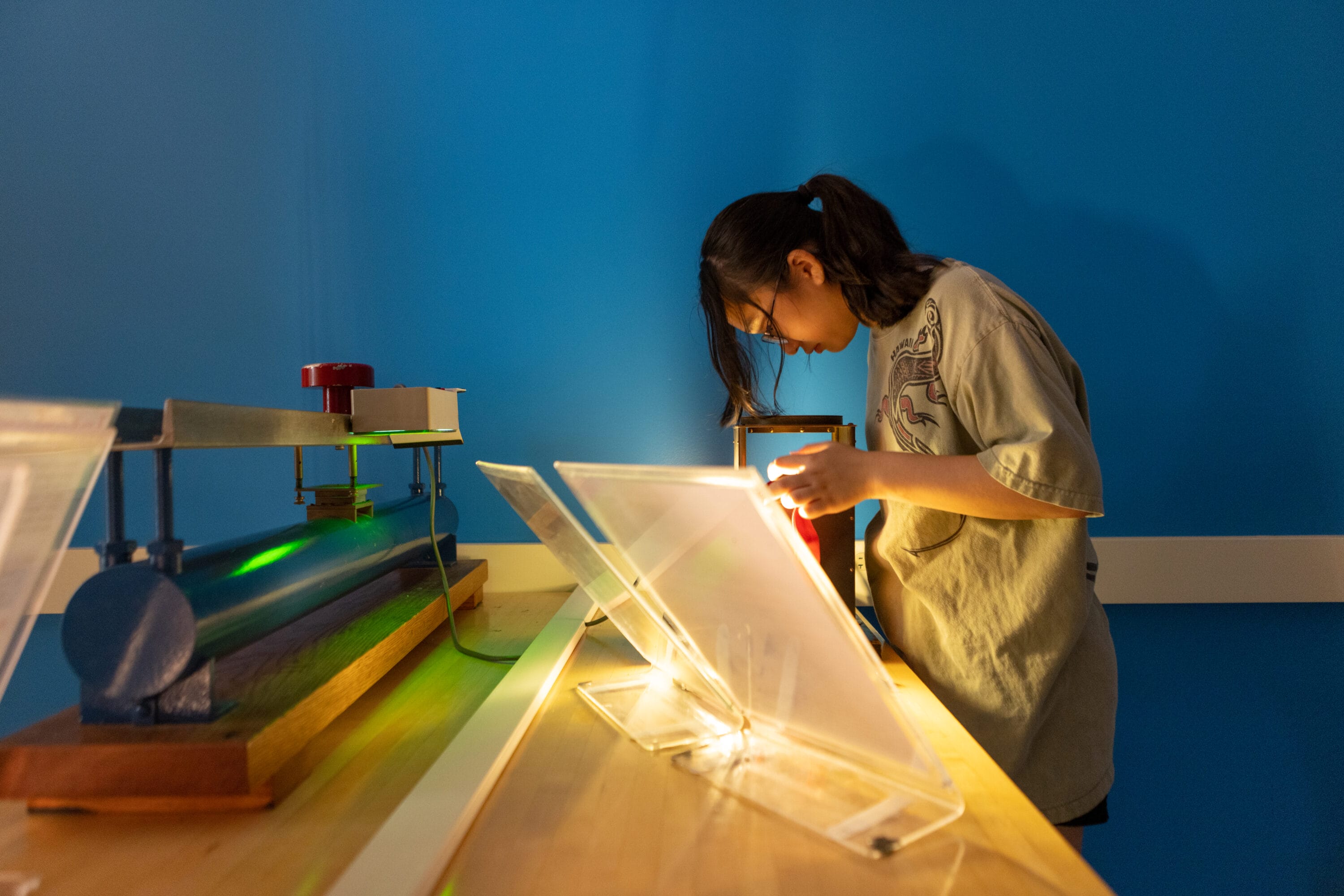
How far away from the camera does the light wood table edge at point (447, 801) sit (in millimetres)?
431

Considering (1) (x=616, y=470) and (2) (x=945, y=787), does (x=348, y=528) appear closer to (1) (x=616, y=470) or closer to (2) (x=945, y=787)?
(1) (x=616, y=470)

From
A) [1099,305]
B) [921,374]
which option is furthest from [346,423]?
[1099,305]

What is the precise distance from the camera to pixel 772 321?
1.01 meters

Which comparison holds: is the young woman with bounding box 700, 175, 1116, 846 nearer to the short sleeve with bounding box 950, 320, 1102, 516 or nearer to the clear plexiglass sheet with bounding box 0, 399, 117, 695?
the short sleeve with bounding box 950, 320, 1102, 516

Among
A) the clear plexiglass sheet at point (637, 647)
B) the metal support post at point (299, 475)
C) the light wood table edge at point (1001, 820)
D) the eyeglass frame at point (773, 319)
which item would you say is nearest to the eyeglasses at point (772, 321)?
the eyeglass frame at point (773, 319)

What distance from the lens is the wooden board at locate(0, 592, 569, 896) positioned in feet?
1.54

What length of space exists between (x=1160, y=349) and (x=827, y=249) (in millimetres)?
788

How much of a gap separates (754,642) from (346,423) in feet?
2.18

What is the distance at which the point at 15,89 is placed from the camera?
4.57ft

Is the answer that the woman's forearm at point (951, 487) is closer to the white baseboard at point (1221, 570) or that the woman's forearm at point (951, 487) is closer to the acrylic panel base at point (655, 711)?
the acrylic panel base at point (655, 711)

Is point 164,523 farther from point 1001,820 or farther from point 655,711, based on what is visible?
point 1001,820

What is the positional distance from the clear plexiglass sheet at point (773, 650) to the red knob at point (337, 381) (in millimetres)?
571

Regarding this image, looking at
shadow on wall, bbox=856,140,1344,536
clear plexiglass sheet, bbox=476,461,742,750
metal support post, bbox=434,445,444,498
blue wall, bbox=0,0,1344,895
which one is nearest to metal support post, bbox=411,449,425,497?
metal support post, bbox=434,445,444,498

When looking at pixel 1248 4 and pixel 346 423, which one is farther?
pixel 1248 4
